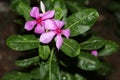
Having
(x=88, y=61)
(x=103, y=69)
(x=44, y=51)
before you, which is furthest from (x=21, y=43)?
(x=103, y=69)

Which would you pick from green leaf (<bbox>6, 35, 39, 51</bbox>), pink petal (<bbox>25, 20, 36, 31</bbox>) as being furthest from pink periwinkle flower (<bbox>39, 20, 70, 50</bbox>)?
green leaf (<bbox>6, 35, 39, 51</bbox>)

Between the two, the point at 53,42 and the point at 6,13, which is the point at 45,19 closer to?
the point at 53,42

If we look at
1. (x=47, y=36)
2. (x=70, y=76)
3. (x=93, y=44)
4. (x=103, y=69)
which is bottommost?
(x=103, y=69)

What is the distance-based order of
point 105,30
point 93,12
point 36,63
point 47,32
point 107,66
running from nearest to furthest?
point 47,32 < point 93,12 < point 36,63 < point 107,66 < point 105,30

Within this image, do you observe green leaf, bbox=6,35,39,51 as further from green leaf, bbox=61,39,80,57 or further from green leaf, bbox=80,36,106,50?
green leaf, bbox=80,36,106,50

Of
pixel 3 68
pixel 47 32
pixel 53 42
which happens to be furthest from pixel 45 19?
pixel 3 68

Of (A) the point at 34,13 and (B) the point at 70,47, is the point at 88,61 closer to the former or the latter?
(B) the point at 70,47
